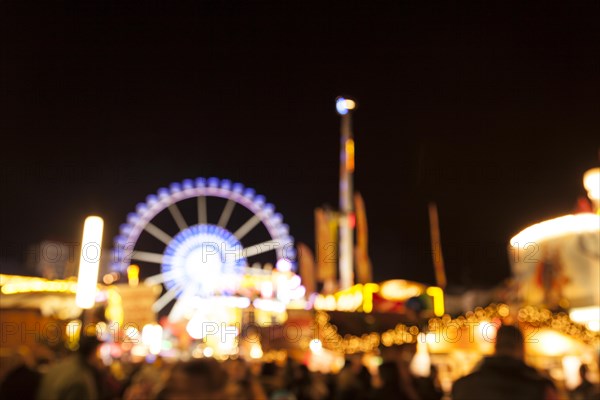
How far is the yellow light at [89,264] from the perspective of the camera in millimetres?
10555

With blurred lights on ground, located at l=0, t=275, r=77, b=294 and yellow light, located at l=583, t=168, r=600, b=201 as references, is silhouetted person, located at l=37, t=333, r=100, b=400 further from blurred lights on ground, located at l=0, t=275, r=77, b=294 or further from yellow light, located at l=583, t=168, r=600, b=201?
yellow light, located at l=583, t=168, r=600, b=201

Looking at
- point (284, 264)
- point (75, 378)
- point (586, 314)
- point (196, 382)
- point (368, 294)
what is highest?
point (284, 264)

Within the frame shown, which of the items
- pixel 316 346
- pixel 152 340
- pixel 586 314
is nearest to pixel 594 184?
pixel 586 314

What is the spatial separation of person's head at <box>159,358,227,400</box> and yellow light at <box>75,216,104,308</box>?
7.90m

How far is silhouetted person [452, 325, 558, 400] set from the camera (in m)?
3.56

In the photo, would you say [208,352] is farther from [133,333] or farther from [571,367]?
[133,333]

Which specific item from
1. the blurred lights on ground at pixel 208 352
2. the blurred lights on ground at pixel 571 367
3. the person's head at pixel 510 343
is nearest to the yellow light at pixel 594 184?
the blurred lights on ground at pixel 571 367

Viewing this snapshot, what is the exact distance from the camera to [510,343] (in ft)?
12.6

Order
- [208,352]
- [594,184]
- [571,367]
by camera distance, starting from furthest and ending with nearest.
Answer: [594,184]
[571,367]
[208,352]

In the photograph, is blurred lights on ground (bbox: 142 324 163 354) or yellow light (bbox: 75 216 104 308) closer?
yellow light (bbox: 75 216 104 308)

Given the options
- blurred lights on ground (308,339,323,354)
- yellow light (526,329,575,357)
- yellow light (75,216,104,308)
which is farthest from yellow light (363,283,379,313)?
yellow light (75,216,104,308)

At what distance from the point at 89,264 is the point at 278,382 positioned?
4733 mm

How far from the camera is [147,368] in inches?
313

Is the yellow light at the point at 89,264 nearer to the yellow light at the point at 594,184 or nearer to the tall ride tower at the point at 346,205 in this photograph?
the yellow light at the point at 594,184
